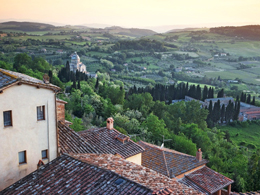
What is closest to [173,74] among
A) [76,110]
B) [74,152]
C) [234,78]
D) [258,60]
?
[234,78]

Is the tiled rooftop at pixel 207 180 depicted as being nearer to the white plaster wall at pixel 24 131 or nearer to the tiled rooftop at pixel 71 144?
the tiled rooftop at pixel 71 144

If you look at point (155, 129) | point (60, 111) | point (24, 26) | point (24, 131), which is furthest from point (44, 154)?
point (24, 26)

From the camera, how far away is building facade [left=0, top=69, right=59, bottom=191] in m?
9.38

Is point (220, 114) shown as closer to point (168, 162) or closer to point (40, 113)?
point (168, 162)

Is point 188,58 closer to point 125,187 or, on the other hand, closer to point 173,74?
point 173,74

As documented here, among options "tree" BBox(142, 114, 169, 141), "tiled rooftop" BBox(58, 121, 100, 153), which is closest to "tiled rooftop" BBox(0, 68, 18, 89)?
"tiled rooftop" BBox(58, 121, 100, 153)

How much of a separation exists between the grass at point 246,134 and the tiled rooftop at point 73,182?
162ft

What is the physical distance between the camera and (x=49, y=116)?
415 inches

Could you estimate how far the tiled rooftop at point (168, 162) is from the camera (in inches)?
728

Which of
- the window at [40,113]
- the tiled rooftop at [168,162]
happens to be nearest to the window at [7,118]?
the window at [40,113]

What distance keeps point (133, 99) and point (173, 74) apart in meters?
86.7

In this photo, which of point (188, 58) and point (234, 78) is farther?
point (188, 58)

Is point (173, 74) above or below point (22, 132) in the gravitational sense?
below

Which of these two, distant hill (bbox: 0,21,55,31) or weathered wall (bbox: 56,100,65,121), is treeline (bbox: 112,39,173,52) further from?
weathered wall (bbox: 56,100,65,121)
